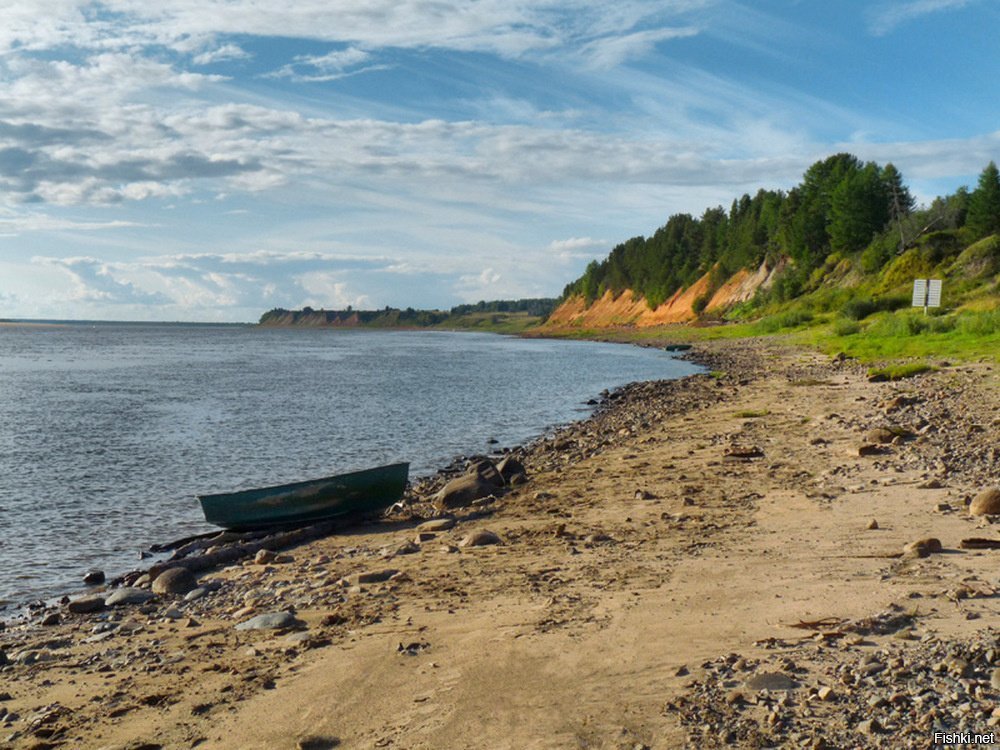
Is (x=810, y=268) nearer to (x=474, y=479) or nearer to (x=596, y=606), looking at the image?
(x=474, y=479)

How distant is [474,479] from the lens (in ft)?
63.7

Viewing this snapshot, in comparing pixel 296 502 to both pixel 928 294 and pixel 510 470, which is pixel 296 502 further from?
pixel 928 294

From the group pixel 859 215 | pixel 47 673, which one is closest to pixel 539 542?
pixel 47 673

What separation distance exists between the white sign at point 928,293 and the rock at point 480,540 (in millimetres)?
57518

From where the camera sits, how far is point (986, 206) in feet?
285

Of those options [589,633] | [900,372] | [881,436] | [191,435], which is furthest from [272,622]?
[900,372]

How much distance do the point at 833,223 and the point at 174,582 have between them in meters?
115

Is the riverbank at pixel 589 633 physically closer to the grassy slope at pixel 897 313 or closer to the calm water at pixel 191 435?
the calm water at pixel 191 435

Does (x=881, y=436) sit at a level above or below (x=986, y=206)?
below

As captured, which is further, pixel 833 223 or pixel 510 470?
pixel 833 223

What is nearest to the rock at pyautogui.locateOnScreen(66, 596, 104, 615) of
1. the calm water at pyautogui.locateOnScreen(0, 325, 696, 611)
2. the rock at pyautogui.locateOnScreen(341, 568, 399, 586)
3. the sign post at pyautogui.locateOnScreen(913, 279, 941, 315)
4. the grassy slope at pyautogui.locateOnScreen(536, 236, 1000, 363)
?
the calm water at pyautogui.locateOnScreen(0, 325, 696, 611)

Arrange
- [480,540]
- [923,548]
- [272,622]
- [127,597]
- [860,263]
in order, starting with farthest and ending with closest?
1. [860,263]
2. [480,540]
3. [127,597]
4. [923,548]
5. [272,622]

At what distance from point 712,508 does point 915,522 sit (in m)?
3.60

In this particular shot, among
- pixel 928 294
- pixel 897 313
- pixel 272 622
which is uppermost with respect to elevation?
pixel 928 294
